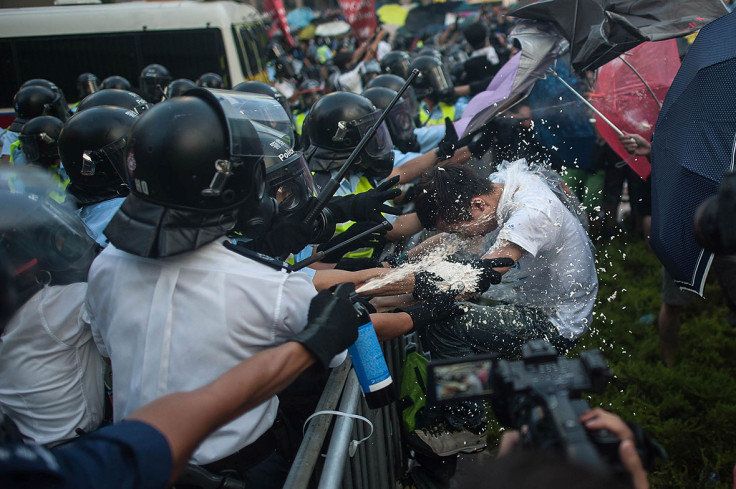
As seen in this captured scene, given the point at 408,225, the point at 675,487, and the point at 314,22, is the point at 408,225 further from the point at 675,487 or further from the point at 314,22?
the point at 314,22

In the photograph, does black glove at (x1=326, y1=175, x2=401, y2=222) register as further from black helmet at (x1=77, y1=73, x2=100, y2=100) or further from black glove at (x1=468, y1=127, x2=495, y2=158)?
black helmet at (x1=77, y1=73, x2=100, y2=100)

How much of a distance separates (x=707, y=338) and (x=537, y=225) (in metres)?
2.59

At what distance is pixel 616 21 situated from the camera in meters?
3.14

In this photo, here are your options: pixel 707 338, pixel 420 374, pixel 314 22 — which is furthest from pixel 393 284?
pixel 314 22

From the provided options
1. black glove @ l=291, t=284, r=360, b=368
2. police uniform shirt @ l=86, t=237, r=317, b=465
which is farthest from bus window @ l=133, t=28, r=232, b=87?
black glove @ l=291, t=284, r=360, b=368

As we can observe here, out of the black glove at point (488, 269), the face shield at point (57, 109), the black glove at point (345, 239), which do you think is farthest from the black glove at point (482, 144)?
the face shield at point (57, 109)

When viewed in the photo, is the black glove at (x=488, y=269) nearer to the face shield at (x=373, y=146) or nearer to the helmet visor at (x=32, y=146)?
the face shield at (x=373, y=146)

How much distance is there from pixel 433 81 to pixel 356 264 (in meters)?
3.75

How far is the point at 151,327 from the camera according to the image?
159cm

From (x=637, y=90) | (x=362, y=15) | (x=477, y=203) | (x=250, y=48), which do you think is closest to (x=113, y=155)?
(x=477, y=203)

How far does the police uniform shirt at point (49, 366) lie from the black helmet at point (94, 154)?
50.7 inches

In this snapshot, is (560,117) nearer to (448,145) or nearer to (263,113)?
(448,145)

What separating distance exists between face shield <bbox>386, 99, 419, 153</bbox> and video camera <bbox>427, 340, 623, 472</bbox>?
11.2ft

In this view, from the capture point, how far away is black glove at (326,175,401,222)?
3.16m
